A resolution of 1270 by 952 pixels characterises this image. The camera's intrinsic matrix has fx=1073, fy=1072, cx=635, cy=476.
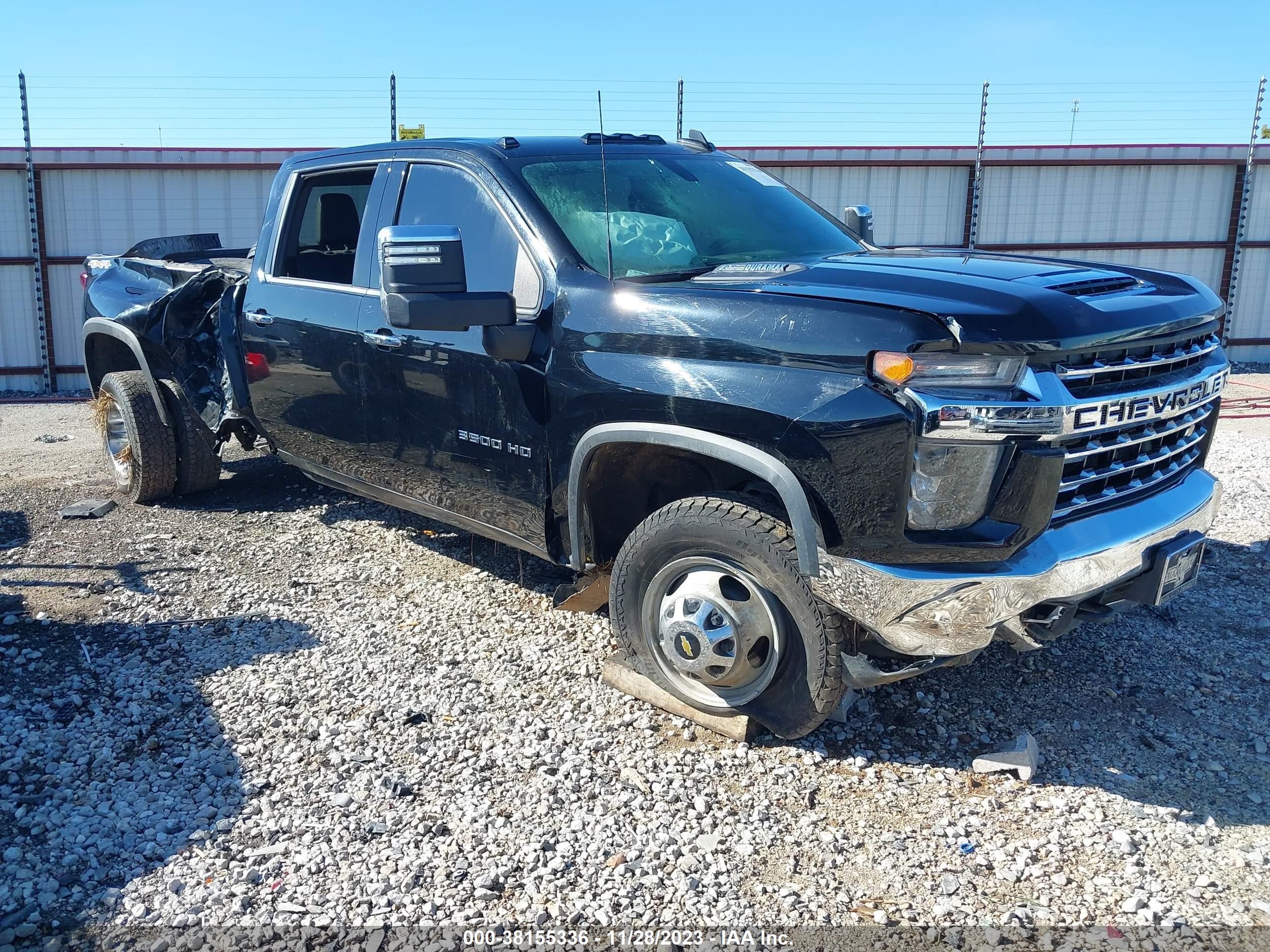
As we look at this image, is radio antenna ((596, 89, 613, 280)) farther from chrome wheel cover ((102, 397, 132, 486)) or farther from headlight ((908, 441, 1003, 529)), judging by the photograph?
chrome wheel cover ((102, 397, 132, 486))

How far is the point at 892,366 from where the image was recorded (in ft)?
9.55

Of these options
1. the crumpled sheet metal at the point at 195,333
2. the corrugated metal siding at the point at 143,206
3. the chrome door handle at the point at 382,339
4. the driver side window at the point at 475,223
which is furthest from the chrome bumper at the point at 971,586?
the corrugated metal siding at the point at 143,206

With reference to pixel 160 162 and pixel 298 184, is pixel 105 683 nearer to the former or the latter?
pixel 298 184

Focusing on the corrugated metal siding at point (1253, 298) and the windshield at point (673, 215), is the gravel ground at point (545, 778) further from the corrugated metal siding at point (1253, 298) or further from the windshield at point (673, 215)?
the corrugated metal siding at point (1253, 298)

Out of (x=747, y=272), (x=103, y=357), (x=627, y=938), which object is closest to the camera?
(x=627, y=938)

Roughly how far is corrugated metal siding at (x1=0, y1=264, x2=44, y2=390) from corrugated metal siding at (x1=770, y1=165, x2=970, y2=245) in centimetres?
886

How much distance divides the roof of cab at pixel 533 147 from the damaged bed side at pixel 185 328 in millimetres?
1526

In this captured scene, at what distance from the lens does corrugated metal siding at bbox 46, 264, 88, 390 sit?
12.2 m

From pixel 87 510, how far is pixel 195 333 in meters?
1.30

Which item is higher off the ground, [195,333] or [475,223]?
[475,223]

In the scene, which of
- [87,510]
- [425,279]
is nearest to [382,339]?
[425,279]

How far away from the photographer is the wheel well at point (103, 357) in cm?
696

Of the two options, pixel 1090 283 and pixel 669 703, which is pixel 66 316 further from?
pixel 1090 283

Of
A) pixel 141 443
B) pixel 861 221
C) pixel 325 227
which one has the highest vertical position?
pixel 861 221
